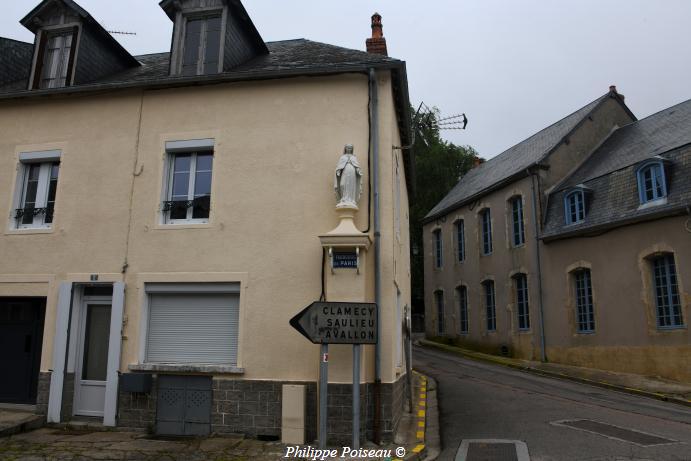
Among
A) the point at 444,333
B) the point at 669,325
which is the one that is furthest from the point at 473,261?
the point at 669,325

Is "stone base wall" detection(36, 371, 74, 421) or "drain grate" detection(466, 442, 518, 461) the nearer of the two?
"drain grate" detection(466, 442, 518, 461)

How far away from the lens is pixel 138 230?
366 inches

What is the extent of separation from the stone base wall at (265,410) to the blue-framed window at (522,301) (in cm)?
1213

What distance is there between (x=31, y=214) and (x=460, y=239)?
718 inches

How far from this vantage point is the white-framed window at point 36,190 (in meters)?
9.99

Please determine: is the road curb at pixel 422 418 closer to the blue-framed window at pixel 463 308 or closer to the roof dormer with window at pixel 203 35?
the roof dormer with window at pixel 203 35

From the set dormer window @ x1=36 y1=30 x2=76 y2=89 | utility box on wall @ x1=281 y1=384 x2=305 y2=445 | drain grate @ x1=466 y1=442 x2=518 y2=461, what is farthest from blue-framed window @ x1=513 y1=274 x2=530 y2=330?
dormer window @ x1=36 y1=30 x2=76 y2=89

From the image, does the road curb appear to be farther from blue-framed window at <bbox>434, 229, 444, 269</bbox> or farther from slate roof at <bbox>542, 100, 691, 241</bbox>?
blue-framed window at <bbox>434, 229, 444, 269</bbox>

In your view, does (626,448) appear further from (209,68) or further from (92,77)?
(92,77)

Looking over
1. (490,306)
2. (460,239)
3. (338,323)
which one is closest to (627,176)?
(490,306)

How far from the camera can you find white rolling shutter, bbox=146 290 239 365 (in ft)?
28.9

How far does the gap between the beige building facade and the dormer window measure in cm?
54

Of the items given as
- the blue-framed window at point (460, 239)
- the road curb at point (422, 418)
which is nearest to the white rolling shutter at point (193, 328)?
the road curb at point (422, 418)

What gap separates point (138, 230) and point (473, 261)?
16569 millimetres
